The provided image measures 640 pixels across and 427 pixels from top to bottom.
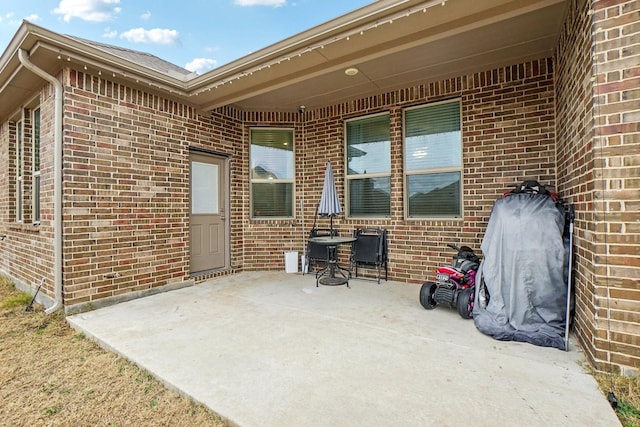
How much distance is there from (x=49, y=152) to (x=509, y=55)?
5525mm

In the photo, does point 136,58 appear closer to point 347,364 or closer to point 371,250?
point 371,250

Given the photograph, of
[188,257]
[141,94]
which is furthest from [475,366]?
[141,94]

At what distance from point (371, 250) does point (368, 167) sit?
137 cm

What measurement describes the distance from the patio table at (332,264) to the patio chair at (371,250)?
198 millimetres

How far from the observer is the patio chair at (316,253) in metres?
5.20

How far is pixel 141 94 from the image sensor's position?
13.6 ft

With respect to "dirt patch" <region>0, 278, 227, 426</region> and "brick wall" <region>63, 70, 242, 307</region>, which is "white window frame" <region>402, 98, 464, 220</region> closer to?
"brick wall" <region>63, 70, 242, 307</region>

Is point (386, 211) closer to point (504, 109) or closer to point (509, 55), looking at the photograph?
point (504, 109)

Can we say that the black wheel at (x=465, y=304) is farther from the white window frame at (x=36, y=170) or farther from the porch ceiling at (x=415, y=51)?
the white window frame at (x=36, y=170)

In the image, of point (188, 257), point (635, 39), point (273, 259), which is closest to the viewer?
point (635, 39)

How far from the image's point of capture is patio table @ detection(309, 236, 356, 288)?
441 centimetres

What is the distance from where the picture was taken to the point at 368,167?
16.8 feet

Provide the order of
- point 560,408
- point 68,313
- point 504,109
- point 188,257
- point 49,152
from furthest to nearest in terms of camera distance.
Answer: point 188,257 → point 504,109 → point 49,152 → point 68,313 → point 560,408

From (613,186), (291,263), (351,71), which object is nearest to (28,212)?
(291,263)
